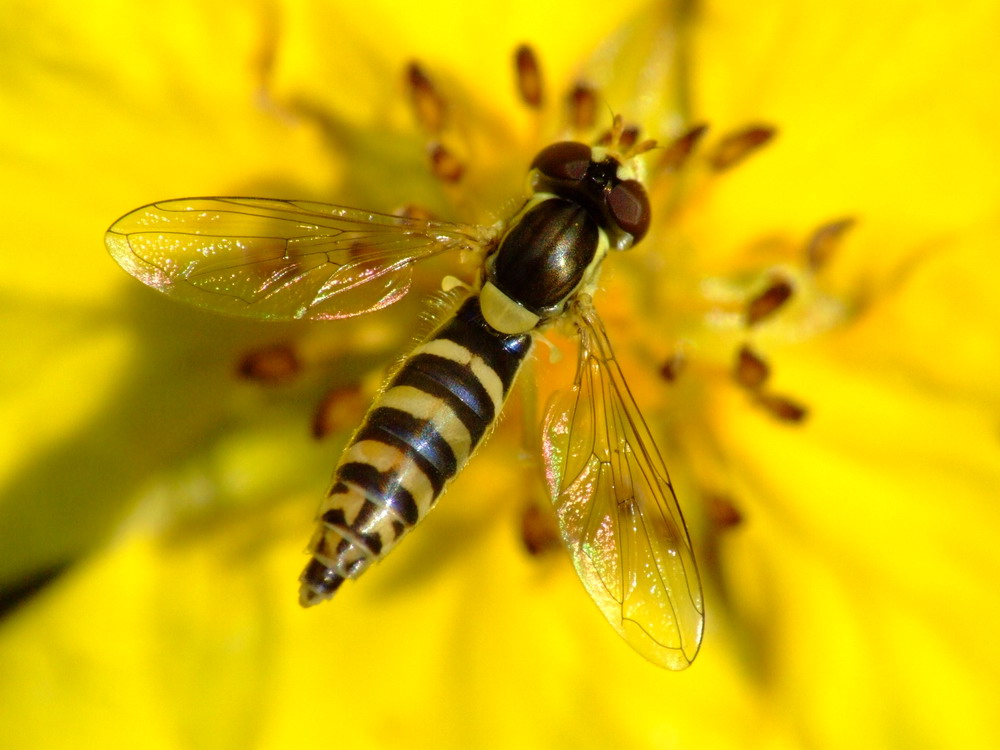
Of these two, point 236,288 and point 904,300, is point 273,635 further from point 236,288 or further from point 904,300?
point 904,300

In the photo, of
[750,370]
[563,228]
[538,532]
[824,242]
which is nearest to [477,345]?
[563,228]

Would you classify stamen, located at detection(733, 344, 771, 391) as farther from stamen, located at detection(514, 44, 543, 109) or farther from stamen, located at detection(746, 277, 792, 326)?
stamen, located at detection(514, 44, 543, 109)

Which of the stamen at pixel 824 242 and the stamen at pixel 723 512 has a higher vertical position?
the stamen at pixel 824 242

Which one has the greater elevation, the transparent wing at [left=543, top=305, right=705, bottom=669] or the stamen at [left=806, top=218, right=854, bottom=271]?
the stamen at [left=806, top=218, right=854, bottom=271]

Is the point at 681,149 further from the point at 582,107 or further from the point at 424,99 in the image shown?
the point at 424,99

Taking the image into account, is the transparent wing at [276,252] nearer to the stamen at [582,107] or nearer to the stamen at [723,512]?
the stamen at [582,107]

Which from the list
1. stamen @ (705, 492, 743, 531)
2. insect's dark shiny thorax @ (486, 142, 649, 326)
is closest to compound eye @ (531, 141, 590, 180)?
insect's dark shiny thorax @ (486, 142, 649, 326)

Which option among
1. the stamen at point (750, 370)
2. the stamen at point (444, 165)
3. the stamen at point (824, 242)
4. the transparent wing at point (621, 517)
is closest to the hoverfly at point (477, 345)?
the transparent wing at point (621, 517)
